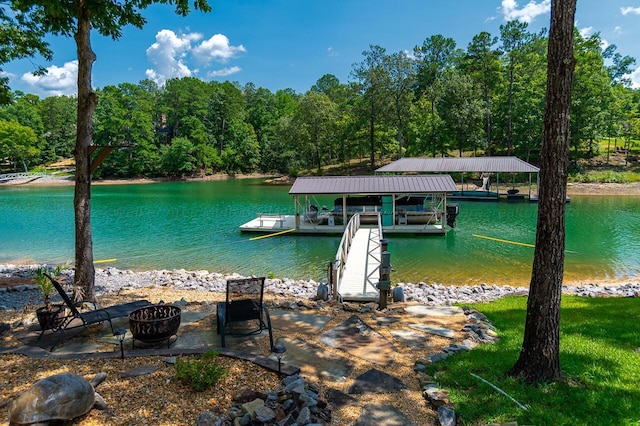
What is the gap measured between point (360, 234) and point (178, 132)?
6145 centimetres

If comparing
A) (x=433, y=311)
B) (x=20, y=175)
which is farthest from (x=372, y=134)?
(x=20, y=175)

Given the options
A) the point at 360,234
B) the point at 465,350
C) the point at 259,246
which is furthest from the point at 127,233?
the point at 465,350

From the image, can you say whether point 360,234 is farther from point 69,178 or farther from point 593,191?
point 69,178

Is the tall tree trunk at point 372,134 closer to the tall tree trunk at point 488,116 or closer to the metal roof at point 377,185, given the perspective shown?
the tall tree trunk at point 488,116

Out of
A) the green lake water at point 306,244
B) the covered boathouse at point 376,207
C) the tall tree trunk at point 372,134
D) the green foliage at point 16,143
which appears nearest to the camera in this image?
the green lake water at point 306,244

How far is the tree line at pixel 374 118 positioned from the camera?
4272 centimetres

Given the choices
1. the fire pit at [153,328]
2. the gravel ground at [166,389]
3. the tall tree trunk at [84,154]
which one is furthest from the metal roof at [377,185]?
the fire pit at [153,328]

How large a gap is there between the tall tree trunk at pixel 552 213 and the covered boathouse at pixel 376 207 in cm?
→ 1514

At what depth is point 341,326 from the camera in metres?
6.10

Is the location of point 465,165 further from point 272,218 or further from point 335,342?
point 335,342

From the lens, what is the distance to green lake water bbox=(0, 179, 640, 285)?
Result: 13.8 metres

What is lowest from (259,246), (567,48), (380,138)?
(259,246)

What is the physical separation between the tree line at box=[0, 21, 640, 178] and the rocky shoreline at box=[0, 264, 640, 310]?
75.5 ft

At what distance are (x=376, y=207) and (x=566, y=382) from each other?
55.5 ft
